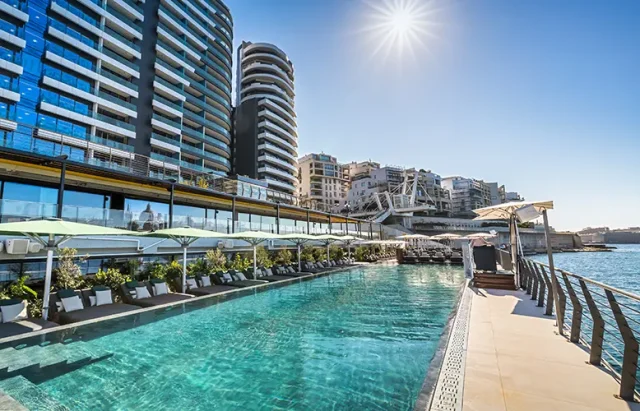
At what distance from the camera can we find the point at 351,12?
12867mm

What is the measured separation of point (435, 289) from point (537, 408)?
10.6 meters

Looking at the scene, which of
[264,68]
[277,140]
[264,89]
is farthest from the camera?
[264,68]

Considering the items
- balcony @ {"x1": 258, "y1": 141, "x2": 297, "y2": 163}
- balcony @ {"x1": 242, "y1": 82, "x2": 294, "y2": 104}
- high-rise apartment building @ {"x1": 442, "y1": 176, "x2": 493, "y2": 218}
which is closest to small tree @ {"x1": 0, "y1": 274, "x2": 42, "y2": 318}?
balcony @ {"x1": 258, "y1": 141, "x2": 297, "y2": 163}

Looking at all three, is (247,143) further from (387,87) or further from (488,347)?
(488,347)

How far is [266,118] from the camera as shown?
205ft

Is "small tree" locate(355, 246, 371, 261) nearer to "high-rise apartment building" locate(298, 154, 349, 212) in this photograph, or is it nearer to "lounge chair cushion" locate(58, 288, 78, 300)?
"lounge chair cushion" locate(58, 288, 78, 300)

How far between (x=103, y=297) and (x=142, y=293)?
1.29 metres

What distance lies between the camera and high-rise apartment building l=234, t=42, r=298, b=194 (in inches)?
2414

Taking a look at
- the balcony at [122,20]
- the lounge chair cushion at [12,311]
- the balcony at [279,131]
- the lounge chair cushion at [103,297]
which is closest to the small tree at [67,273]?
the lounge chair cushion at [103,297]

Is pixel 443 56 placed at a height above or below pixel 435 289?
above

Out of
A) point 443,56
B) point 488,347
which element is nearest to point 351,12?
point 443,56

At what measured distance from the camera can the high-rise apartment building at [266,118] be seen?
61312mm

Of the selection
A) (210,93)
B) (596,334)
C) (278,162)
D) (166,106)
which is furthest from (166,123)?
(596,334)

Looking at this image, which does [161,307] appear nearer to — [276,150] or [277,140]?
[276,150]
